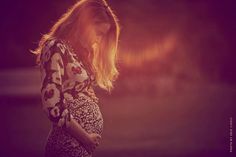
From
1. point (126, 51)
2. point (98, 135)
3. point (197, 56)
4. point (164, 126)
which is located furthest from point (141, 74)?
point (98, 135)

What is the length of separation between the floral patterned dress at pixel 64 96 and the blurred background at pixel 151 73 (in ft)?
28.0

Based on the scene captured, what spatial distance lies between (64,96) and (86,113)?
0.23 meters

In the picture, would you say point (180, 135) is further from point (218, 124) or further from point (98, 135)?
point (98, 135)

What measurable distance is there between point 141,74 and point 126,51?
3.76ft

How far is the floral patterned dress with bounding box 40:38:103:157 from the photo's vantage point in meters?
4.27

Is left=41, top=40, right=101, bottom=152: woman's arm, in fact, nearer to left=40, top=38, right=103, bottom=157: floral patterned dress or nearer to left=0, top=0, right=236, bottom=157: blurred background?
left=40, top=38, right=103, bottom=157: floral patterned dress

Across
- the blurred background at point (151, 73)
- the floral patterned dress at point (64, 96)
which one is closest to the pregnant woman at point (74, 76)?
the floral patterned dress at point (64, 96)

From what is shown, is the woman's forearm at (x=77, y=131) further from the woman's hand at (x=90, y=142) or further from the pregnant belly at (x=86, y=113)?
the pregnant belly at (x=86, y=113)

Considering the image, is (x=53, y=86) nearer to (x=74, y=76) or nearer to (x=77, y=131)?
(x=74, y=76)

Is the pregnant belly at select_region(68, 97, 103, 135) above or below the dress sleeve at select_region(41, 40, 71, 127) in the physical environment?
below

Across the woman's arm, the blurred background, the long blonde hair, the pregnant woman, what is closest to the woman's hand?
the pregnant woman

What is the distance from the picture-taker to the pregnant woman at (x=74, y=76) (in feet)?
14.1

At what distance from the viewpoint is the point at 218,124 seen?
600 inches

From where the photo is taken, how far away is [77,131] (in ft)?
14.5
